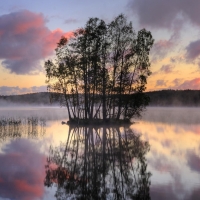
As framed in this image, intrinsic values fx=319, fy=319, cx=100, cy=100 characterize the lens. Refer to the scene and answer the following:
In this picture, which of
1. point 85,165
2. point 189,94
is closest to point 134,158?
point 85,165

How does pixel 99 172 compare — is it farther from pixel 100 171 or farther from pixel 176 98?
pixel 176 98

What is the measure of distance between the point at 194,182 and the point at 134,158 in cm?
504

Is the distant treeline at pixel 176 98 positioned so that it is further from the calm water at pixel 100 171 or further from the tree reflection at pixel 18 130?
the calm water at pixel 100 171

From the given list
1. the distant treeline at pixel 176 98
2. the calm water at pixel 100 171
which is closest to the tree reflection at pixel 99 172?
the calm water at pixel 100 171

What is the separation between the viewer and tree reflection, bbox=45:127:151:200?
33.3 ft

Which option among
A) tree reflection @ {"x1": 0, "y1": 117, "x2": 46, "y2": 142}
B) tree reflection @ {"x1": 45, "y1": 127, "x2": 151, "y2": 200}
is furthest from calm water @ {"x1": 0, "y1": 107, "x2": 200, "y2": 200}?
tree reflection @ {"x1": 0, "y1": 117, "x2": 46, "y2": 142}

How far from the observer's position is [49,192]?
10.4 metres

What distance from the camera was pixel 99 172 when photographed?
12875mm

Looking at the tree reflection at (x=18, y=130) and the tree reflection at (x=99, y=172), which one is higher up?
the tree reflection at (x=18, y=130)

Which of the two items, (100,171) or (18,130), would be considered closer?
(100,171)

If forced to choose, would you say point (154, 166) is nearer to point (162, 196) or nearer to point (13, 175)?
point (162, 196)

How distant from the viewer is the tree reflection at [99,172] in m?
10.1

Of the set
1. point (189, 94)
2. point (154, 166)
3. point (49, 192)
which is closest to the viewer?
point (49, 192)

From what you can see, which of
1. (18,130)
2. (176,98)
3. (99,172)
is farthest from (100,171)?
(176,98)
